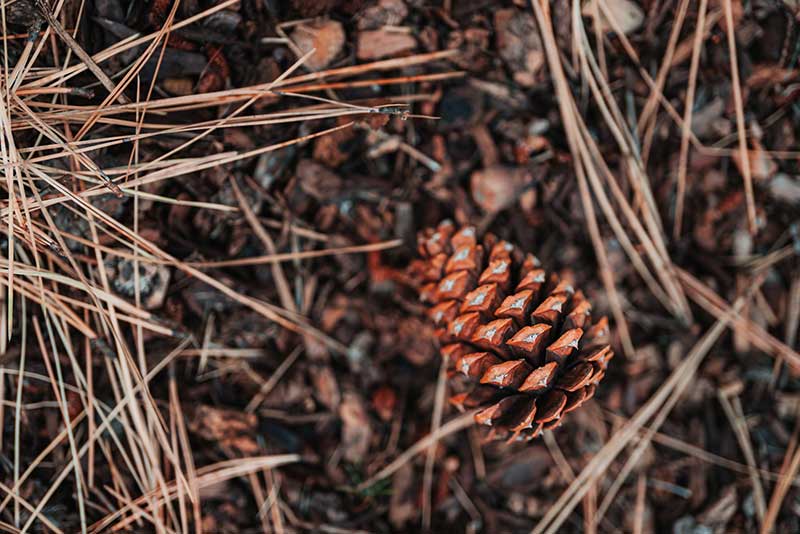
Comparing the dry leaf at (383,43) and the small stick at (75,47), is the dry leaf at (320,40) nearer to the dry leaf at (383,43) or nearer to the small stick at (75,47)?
the dry leaf at (383,43)

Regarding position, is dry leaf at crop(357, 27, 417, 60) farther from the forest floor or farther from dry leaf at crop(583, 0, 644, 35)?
dry leaf at crop(583, 0, 644, 35)

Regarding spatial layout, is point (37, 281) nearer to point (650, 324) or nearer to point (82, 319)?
point (82, 319)

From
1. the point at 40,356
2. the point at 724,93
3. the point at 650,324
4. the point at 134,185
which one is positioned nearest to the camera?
the point at 134,185

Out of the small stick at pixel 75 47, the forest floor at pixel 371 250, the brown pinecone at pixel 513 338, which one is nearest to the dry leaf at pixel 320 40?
the forest floor at pixel 371 250

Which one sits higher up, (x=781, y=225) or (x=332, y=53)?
(x=332, y=53)

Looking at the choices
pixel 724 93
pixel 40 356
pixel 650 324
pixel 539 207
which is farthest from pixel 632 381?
pixel 40 356

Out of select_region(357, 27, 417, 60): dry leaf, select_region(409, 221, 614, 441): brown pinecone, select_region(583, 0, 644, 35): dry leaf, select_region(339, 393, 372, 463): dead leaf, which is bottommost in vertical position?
select_region(339, 393, 372, 463): dead leaf

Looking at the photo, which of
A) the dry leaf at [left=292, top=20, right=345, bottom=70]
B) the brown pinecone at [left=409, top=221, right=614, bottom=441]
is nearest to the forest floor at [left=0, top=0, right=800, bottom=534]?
the dry leaf at [left=292, top=20, right=345, bottom=70]

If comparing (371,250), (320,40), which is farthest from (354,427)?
(320,40)

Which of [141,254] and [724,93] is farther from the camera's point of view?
[724,93]
